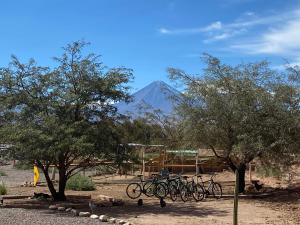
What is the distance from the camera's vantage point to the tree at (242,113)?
848 inches

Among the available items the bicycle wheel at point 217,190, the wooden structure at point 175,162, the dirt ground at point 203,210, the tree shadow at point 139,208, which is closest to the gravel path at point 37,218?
the tree shadow at point 139,208

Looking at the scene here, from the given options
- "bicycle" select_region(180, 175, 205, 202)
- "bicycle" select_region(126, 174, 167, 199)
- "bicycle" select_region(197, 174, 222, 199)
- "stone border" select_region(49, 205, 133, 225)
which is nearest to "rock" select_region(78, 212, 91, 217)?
"stone border" select_region(49, 205, 133, 225)

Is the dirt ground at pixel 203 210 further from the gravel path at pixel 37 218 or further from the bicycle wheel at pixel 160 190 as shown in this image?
the gravel path at pixel 37 218

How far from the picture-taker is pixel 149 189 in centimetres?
2147

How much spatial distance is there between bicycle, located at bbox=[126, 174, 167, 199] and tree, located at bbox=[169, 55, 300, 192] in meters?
2.98

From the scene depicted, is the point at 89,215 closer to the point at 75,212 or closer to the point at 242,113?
the point at 75,212

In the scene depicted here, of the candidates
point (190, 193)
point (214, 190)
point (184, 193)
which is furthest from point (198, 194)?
point (214, 190)

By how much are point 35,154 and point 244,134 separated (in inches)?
328

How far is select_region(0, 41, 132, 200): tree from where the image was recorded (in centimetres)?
1766

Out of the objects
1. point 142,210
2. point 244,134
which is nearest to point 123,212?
point 142,210

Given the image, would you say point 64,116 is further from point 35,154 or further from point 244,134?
point 244,134

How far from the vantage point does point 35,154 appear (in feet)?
57.1

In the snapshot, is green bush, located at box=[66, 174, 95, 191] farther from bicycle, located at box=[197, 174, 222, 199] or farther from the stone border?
the stone border

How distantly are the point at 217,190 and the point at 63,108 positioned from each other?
771 centimetres
